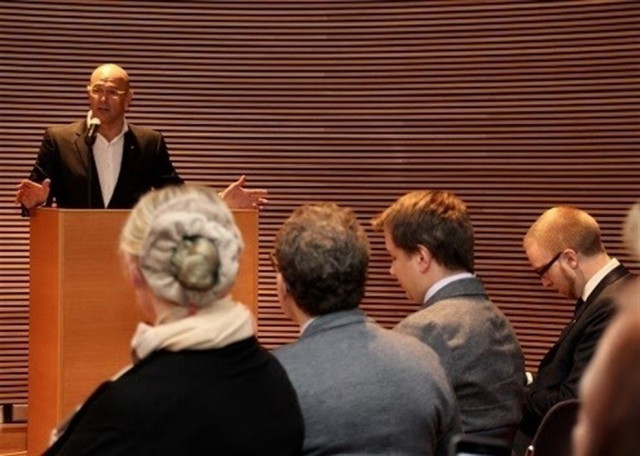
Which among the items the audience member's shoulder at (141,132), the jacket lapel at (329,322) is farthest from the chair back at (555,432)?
the audience member's shoulder at (141,132)

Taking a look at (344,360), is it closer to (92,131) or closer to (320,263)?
(320,263)

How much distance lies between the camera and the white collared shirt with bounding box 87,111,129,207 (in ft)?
17.6

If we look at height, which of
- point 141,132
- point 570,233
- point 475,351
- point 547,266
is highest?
point 141,132

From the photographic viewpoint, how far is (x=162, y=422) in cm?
220

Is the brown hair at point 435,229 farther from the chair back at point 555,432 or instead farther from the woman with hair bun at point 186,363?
the woman with hair bun at point 186,363

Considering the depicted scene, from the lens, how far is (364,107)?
284 inches

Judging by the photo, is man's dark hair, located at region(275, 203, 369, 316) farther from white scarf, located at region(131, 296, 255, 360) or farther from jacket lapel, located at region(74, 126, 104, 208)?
jacket lapel, located at region(74, 126, 104, 208)

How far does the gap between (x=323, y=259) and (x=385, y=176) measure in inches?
176

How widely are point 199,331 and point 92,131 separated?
3.16 metres

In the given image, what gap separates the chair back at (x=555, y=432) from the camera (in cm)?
321

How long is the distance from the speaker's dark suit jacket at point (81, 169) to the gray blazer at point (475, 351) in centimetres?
228

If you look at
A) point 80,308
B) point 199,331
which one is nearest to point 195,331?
point 199,331

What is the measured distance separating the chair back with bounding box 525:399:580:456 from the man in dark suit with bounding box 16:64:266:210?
270cm

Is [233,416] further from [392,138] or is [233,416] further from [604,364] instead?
[392,138]
